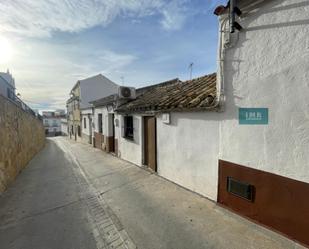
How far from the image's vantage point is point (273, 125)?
3.30 meters

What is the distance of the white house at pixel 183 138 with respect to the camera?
185 inches

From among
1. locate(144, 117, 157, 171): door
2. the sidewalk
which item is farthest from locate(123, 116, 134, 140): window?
the sidewalk

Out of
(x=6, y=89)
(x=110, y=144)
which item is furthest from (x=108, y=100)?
(x=6, y=89)

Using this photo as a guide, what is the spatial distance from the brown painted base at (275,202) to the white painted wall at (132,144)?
4774 mm

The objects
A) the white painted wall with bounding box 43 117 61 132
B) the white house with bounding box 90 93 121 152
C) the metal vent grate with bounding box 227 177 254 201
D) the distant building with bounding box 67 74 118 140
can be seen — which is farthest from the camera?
the white painted wall with bounding box 43 117 61 132

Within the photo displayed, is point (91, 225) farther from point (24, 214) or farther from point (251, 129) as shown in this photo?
point (251, 129)

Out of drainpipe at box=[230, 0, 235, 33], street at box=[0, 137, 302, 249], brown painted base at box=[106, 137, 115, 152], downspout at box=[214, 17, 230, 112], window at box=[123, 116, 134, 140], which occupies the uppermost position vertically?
drainpipe at box=[230, 0, 235, 33]

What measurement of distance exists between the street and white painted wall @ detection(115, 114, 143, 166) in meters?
1.97

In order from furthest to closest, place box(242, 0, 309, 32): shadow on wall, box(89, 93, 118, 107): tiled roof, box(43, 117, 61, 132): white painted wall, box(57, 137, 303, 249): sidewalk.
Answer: box(43, 117, 61, 132): white painted wall
box(89, 93, 118, 107): tiled roof
box(57, 137, 303, 249): sidewalk
box(242, 0, 309, 32): shadow on wall

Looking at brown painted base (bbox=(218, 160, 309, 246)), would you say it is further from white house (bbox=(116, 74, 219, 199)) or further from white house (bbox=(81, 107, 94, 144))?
white house (bbox=(81, 107, 94, 144))

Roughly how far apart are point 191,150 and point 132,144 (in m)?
4.28

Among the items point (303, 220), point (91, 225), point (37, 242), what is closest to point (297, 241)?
point (303, 220)

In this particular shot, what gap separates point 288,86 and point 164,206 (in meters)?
3.65

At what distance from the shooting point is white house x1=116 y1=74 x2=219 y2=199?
4703 mm
